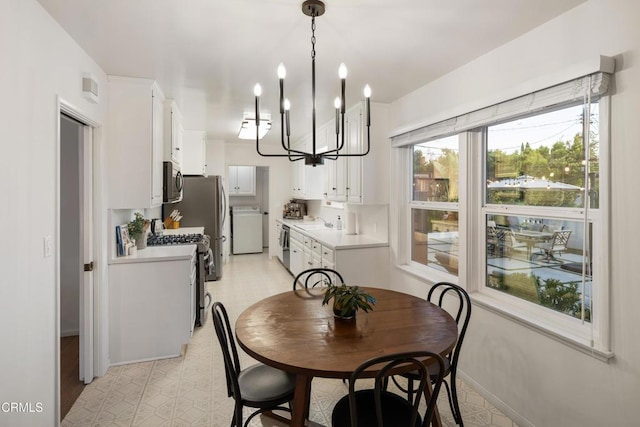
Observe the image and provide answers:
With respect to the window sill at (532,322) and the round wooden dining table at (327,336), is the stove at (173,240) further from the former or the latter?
the window sill at (532,322)

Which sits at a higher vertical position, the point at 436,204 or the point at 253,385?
the point at 436,204

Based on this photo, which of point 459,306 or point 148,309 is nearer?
point 459,306

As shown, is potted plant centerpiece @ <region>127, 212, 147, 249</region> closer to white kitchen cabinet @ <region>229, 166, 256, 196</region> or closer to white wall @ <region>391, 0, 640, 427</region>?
white wall @ <region>391, 0, 640, 427</region>

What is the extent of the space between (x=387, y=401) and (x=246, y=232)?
249 inches

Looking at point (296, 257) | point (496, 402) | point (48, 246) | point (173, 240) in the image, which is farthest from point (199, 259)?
point (496, 402)

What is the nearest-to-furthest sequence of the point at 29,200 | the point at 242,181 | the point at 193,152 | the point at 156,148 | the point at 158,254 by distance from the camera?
1. the point at 29,200
2. the point at 158,254
3. the point at 156,148
4. the point at 193,152
5. the point at 242,181

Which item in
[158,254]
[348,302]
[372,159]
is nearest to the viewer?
[348,302]

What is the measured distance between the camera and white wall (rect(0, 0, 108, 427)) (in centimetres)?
151

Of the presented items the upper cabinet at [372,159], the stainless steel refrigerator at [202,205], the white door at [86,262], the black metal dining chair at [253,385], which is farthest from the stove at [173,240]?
the black metal dining chair at [253,385]

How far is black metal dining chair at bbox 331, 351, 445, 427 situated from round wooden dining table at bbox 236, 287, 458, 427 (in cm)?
10

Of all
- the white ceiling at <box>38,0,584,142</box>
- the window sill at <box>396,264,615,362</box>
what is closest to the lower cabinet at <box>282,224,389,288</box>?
the window sill at <box>396,264,615,362</box>

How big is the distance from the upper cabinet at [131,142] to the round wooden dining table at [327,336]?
5.33ft

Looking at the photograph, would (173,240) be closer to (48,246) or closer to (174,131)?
(174,131)

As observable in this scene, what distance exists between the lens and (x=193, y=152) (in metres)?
5.22
